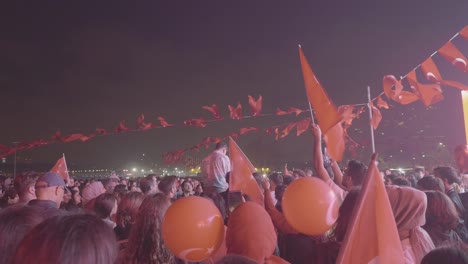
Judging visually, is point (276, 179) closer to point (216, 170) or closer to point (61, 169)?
point (216, 170)

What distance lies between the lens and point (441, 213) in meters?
4.15

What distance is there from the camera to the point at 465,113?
33.8ft

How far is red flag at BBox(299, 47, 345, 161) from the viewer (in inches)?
125

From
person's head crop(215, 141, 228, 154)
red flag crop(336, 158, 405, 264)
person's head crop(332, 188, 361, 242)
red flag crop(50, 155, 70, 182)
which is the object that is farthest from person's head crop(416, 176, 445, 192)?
red flag crop(50, 155, 70, 182)

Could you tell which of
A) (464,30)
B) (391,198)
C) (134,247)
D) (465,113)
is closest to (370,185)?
(391,198)

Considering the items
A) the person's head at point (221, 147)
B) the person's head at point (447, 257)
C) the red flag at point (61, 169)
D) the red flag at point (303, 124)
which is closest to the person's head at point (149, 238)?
the person's head at point (447, 257)

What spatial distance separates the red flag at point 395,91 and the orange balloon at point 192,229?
387 cm

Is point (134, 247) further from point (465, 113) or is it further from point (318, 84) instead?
point (465, 113)

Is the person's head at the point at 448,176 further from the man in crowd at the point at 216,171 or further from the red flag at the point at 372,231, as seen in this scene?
the red flag at the point at 372,231

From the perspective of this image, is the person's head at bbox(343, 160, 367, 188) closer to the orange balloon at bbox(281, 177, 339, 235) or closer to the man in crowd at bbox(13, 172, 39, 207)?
the orange balloon at bbox(281, 177, 339, 235)

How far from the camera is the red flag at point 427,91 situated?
5.52 meters

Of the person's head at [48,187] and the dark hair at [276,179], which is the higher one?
the person's head at [48,187]

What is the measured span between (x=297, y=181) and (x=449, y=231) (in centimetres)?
241

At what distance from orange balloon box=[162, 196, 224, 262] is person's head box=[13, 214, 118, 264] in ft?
3.16
